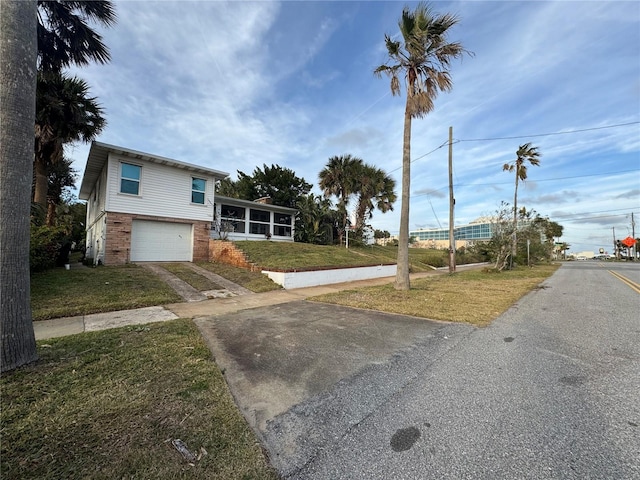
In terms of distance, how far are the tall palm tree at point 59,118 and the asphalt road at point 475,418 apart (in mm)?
13618

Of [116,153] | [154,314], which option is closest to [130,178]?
[116,153]

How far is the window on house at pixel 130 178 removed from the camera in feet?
40.8

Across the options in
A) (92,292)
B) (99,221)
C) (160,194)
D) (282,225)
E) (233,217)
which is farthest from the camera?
(282,225)

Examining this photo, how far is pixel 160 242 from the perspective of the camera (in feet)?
44.4

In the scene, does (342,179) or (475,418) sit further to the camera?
(342,179)

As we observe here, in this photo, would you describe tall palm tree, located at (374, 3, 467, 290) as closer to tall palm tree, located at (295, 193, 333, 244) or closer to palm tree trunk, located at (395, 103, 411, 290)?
palm tree trunk, located at (395, 103, 411, 290)

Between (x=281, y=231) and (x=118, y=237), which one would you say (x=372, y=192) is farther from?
(x=118, y=237)

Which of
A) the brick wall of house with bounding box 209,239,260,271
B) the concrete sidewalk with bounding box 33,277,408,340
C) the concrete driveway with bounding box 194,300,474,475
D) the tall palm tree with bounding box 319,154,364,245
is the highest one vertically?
the tall palm tree with bounding box 319,154,364,245

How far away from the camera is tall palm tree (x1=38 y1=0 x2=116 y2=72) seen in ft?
26.9

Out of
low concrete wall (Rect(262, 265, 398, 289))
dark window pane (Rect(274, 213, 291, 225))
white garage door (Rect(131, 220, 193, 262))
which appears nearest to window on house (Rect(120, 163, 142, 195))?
white garage door (Rect(131, 220, 193, 262))

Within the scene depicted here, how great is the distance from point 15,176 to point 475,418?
199 inches

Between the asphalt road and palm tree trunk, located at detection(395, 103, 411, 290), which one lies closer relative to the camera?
the asphalt road

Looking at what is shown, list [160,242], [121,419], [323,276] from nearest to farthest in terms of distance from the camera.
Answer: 1. [121,419]
2. [323,276]
3. [160,242]

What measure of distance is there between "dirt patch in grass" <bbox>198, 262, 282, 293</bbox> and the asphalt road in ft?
21.2
